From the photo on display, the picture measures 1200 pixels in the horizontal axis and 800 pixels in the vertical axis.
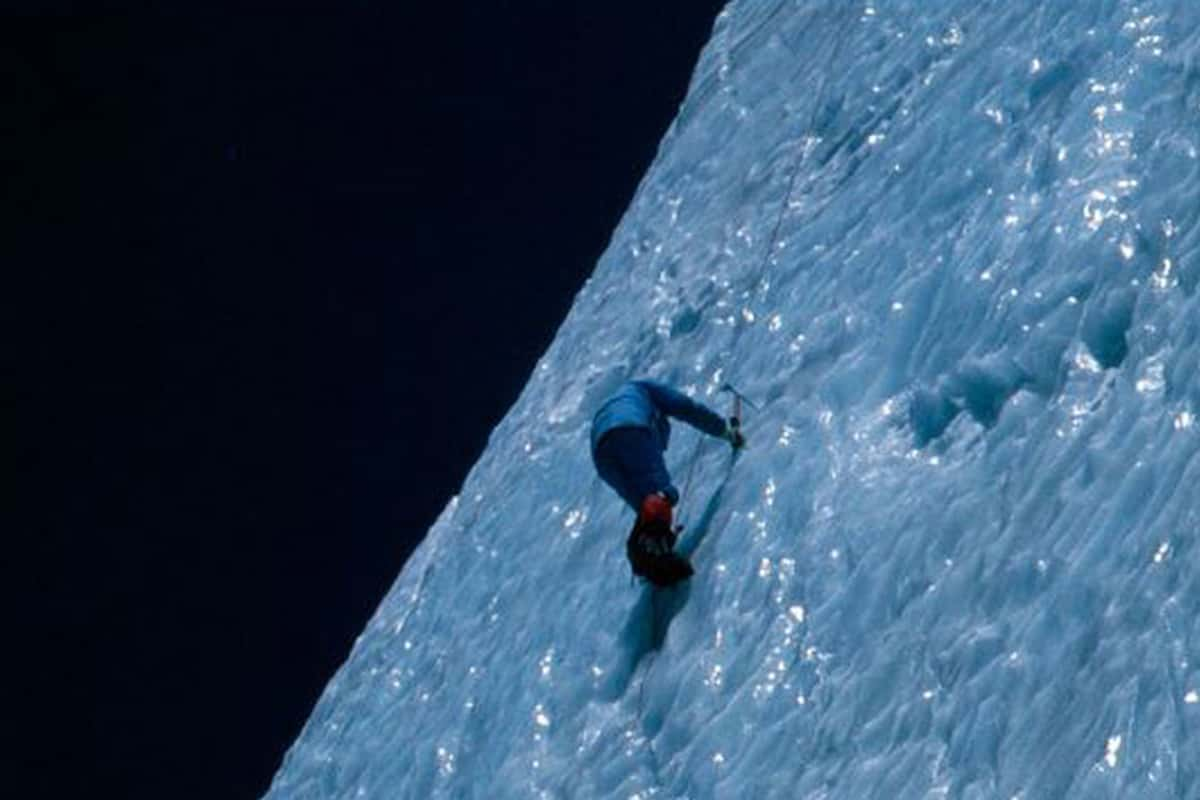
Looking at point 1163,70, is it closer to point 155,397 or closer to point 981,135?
point 981,135

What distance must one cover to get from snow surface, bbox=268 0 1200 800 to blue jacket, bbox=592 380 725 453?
0.15 meters

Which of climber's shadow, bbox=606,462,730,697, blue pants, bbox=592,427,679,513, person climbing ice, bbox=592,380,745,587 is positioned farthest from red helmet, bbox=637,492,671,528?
climber's shadow, bbox=606,462,730,697

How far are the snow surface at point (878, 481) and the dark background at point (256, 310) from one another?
6713 millimetres

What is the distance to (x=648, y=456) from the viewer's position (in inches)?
177

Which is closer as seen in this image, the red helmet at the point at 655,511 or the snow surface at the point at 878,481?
the snow surface at the point at 878,481

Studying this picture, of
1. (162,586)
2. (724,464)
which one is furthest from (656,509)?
(162,586)

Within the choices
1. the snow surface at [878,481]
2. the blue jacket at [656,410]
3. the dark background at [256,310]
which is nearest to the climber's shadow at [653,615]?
the snow surface at [878,481]

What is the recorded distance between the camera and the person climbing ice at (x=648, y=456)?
4.35 metres

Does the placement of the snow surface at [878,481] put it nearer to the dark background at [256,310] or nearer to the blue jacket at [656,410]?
the blue jacket at [656,410]

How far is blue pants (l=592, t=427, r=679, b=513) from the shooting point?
14.7 ft

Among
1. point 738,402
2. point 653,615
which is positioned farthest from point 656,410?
point 653,615

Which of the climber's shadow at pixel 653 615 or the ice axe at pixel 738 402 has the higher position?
the ice axe at pixel 738 402

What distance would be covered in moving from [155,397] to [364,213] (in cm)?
209

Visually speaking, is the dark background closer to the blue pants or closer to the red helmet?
the blue pants
